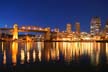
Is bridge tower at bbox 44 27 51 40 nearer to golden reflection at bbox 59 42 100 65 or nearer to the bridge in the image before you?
the bridge

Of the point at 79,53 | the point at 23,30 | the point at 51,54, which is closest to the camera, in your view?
the point at 51,54

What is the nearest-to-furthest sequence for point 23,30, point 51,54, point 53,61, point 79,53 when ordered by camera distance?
point 53,61, point 51,54, point 79,53, point 23,30

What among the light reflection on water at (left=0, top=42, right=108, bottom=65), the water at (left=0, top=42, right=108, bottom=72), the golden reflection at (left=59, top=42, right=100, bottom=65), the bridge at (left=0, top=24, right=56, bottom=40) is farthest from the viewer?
the bridge at (left=0, top=24, right=56, bottom=40)

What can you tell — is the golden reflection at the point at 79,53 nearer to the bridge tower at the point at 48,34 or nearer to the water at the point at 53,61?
the water at the point at 53,61

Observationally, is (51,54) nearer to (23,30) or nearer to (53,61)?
(53,61)

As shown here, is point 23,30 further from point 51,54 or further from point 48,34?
point 51,54

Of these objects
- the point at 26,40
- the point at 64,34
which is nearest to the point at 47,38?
the point at 26,40

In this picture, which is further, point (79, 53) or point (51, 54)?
point (79, 53)

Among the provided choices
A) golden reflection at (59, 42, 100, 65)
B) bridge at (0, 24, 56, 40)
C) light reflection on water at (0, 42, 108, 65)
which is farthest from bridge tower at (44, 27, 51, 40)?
light reflection on water at (0, 42, 108, 65)

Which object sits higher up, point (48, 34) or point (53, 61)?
point (48, 34)

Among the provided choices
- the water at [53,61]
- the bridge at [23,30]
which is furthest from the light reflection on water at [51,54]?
the bridge at [23,30]

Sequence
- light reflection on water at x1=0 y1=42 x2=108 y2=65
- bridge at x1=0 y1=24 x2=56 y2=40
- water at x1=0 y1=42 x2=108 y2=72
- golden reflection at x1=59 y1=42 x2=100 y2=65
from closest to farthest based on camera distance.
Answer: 1. water at x1=0 y1=42 x2=108 y2=72
2. light reflection on water at x1=0 y1=42 x2=108 y2=65
3. golden reflection at x1=59 y1=42 x2=100 y2=65
4. bridge at x1=0 y1=24 x2=56 y2=40

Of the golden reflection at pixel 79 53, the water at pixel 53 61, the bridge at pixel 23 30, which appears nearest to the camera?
the water at pixel 53 61

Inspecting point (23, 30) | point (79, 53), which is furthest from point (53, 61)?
point (23, 30)
